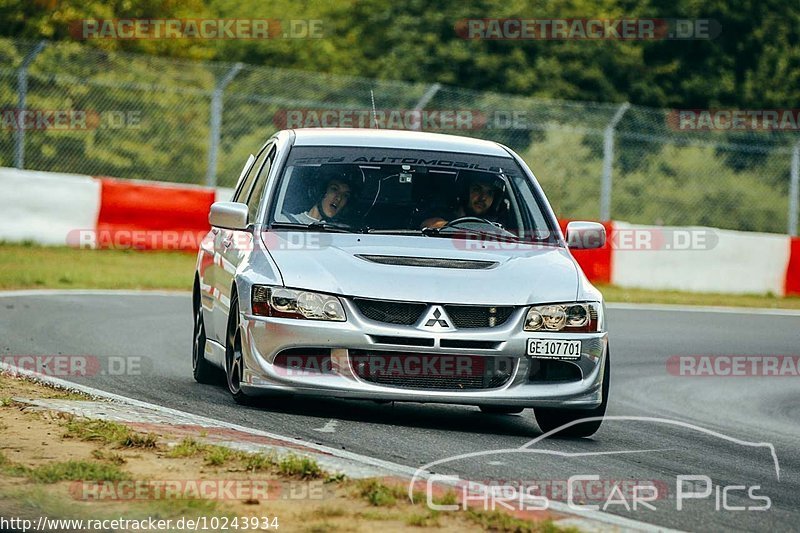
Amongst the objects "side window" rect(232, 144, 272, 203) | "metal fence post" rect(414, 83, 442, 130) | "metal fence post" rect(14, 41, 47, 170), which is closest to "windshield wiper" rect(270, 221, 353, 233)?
"side window" rect(232, 144, 272, 203)

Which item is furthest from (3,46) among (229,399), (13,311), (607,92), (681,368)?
(607,92)

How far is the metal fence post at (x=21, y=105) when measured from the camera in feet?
73.3

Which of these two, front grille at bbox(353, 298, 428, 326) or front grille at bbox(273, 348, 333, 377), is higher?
front grille at bbox(353, 298, 428, 326)

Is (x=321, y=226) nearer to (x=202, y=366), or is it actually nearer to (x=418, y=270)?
(x=418, y=270)

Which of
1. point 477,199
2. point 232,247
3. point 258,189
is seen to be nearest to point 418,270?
point 477,199

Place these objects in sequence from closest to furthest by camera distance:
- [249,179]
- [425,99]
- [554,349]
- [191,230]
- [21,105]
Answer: [554,349] → [249,179] → [191,230] → [21,105] → [425,99]

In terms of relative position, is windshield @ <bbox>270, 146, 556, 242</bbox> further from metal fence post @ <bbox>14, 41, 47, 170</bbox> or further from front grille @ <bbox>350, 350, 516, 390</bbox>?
metal fence post @ <bbox>14, 41, 47, 170</bbox>

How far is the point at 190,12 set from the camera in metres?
48.2

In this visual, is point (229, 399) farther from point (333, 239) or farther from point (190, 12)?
point (190, 12)

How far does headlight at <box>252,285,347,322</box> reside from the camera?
8039 mm

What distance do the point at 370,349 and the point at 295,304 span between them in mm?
461

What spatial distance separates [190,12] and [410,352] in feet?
136

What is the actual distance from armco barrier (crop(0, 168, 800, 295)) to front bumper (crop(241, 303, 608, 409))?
1388 centimetres

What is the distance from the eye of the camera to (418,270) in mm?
8195
